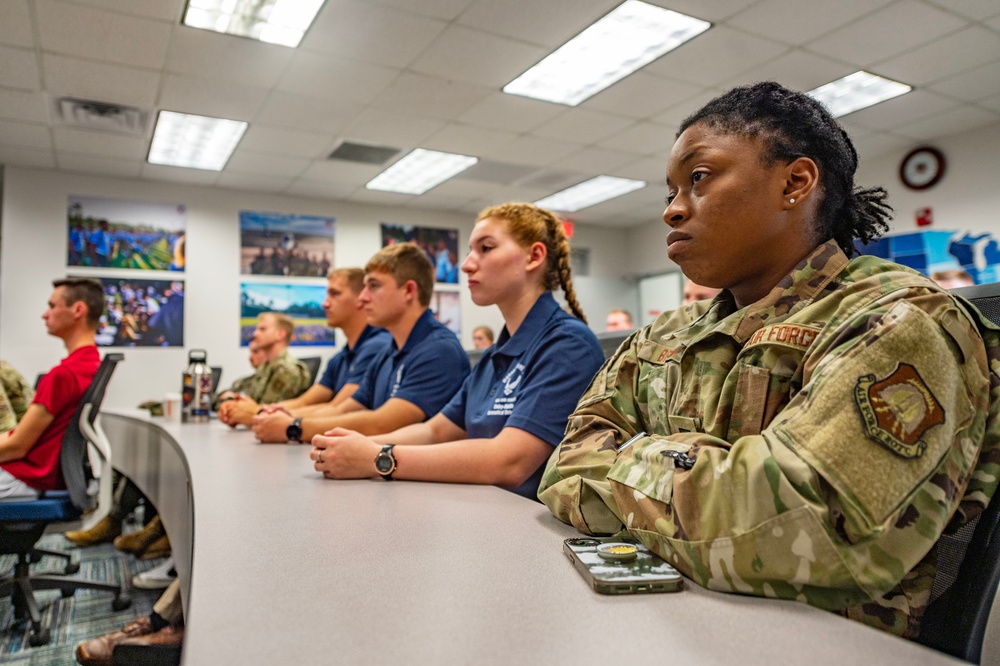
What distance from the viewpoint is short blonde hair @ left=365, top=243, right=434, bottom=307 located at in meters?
2.47

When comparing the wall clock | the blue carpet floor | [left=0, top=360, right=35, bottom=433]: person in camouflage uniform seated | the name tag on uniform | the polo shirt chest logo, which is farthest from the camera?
the wall clock

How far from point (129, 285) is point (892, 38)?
632 centimetres

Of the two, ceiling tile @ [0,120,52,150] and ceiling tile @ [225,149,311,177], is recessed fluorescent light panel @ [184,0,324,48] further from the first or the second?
ceiling tile @ [0,120,52,150]

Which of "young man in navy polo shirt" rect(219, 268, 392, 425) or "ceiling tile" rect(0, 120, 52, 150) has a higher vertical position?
"ceiling tile" rect(0, 120, 52, 150)

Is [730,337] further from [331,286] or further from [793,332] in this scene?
[331,286]

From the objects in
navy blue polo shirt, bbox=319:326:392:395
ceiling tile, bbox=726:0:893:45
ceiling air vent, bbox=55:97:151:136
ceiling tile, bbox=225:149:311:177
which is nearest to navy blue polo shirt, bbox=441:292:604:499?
navy blue polo shirt, bbox=319:326:392:395

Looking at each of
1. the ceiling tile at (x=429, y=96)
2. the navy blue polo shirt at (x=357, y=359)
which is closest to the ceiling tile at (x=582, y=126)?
the ceiling tile at (x=429, y=96)

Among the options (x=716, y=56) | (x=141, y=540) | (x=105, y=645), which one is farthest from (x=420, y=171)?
(x=105, y=645)

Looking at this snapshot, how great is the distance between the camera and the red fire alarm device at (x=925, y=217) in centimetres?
541


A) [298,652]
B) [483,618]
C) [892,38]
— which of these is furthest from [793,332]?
[892,38]

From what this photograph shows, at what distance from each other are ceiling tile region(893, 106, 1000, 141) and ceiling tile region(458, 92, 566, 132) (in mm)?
2776

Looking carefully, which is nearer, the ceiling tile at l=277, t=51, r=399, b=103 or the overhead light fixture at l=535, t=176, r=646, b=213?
the ceiling tile at l=277, t=51, r=399, b=103

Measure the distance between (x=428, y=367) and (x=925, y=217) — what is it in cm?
508

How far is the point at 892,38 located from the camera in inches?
145
